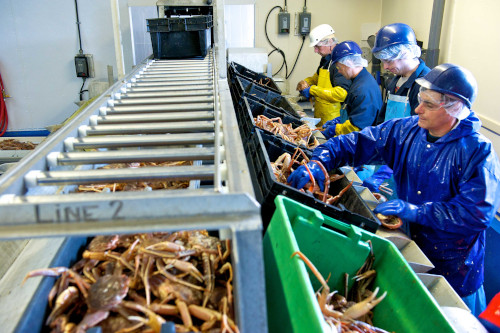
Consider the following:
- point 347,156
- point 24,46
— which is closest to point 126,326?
→ point 347,156

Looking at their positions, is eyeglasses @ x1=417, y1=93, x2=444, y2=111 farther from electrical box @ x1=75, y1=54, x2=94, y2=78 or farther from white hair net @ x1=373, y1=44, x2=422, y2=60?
electrical box @ x1=75, y1=54, x2=94, y2=78

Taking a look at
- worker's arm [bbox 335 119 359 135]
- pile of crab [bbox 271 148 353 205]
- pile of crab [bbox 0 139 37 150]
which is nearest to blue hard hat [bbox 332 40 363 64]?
worker's arm [bbox 335 119 359 135]

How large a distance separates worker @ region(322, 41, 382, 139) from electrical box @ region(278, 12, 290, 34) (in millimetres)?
2916

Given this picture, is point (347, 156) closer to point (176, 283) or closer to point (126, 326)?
point (176, 283)

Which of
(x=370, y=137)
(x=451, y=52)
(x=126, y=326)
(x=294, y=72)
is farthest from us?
(x=294, y=72)

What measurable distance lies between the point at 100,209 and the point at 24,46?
286 inches

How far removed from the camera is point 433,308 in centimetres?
A: 112

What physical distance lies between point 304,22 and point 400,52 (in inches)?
150

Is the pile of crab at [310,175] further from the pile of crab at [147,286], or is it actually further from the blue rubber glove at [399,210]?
the pile of crab at [147,286]

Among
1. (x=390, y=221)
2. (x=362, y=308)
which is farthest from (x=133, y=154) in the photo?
(x=390, y=221)

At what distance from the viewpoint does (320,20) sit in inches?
259

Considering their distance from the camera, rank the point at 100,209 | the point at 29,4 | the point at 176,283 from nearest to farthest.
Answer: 1. the point at 100,209
2. the point at 176,283
3. the point at 29,4

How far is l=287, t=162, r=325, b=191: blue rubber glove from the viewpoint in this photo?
2090mm

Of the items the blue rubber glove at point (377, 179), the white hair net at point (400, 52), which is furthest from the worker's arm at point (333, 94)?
the blue rubber glove at point (377, 179)
